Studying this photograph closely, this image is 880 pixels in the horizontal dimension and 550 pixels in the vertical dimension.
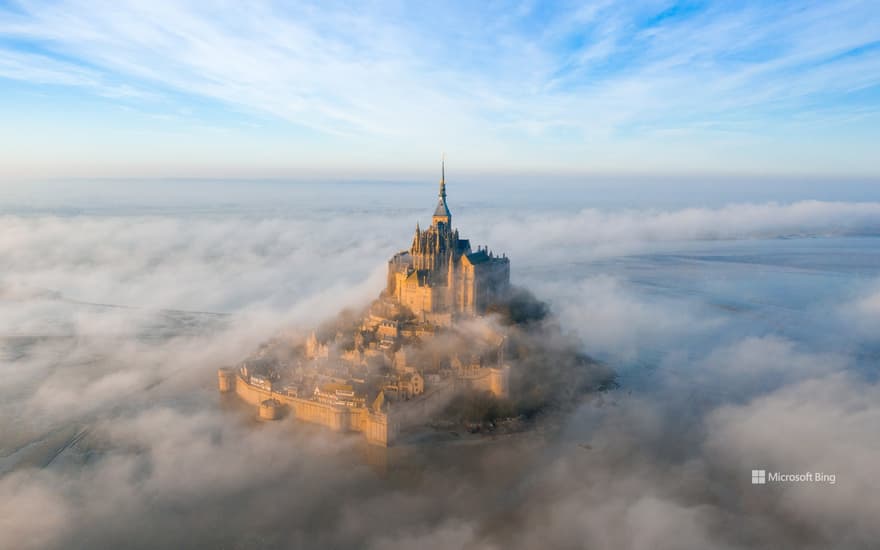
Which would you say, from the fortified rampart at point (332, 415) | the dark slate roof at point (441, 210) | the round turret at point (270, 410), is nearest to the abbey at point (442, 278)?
the dark slate roof at point (441, 210)

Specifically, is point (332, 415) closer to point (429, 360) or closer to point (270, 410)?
point (270, 410)

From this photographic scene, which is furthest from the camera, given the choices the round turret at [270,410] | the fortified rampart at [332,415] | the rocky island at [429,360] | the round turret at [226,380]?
the round turret at [226,380]

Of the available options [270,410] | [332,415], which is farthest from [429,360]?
[270,410]

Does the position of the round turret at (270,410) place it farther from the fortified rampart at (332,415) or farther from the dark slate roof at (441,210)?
the dark slate roof at (441,210)

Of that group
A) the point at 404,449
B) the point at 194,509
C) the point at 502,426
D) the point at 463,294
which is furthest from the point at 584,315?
the point at 194,509

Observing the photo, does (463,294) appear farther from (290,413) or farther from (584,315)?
(584,315)

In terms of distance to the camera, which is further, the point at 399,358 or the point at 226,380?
the point at 226,380

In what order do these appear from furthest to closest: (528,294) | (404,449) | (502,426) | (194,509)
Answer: (528,294), (502,426), (404,449), (194,509)
